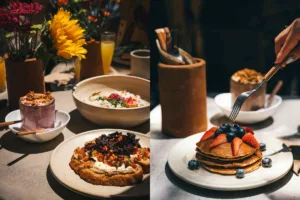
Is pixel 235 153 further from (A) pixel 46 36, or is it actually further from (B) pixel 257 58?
(B) pixel 257 58

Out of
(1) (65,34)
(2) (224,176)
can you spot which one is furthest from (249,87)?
(1) (65,34)

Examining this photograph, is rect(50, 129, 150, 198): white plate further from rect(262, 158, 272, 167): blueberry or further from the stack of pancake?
rect(262, 158, 272, 167): blueberry

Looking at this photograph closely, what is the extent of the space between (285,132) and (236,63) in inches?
16.9

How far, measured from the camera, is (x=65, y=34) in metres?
0.83

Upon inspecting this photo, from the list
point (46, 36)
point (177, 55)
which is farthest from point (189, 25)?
point (46, 36)

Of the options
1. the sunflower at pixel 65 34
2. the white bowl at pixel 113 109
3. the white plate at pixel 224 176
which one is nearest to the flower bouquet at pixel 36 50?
the sunflower at pixel 65 34

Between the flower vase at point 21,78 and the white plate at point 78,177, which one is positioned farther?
the flower vase at point 21,78

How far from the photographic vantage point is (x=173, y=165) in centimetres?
87

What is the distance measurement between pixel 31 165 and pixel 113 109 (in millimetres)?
202

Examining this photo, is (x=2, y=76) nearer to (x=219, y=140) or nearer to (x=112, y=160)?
(x=112, y=160)

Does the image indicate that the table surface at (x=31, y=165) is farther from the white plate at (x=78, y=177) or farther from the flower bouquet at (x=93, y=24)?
the flower bouquet at (x=93, y=24)

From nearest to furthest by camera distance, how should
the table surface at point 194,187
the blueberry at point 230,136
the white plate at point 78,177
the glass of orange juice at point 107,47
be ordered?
the white plate at point 78,177
the table surface at point 194,187
the blueberry at point 230,136
the glass of orange juice at point 107,47

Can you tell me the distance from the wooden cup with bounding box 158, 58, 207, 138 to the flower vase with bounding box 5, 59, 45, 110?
354 millimetres

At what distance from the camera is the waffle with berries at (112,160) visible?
67cm
